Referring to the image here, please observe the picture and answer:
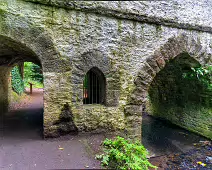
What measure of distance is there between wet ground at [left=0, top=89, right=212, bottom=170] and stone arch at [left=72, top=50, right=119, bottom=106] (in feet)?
2.88

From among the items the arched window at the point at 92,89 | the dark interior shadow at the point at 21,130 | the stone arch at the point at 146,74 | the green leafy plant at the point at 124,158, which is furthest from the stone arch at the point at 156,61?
the dark interior shadow at the point at 21,130

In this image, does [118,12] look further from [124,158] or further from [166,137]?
[166,137]

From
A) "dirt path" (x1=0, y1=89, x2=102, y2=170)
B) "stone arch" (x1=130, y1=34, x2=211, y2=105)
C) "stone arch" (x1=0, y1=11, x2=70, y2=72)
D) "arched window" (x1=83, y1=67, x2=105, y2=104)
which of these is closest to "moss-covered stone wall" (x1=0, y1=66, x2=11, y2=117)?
"dirt path" (x1=0, y1=89, x2=102, y2=170)

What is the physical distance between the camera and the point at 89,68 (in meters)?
3.74

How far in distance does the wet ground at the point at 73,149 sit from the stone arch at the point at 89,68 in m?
0.88

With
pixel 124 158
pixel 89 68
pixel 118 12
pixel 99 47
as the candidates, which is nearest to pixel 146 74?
pixel 99 47

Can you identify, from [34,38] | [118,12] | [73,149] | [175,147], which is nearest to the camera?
[73,149]

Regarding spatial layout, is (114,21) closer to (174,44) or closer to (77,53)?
(77,53)

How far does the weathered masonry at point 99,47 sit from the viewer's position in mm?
3371

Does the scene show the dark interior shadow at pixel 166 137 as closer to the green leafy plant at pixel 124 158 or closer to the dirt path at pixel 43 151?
the green leafy plant at pixel 124 158

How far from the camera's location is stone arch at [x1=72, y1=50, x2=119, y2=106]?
3.67m

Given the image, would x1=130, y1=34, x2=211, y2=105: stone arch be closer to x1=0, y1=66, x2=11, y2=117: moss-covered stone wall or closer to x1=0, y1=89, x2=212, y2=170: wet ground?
x1=0, y1=89, x2=212, y2=170: wet ground

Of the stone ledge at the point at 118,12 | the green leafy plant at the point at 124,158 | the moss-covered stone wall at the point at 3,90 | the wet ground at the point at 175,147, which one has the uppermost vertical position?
the stone ledge at the point at 118,12

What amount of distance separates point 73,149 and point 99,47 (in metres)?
2.21
